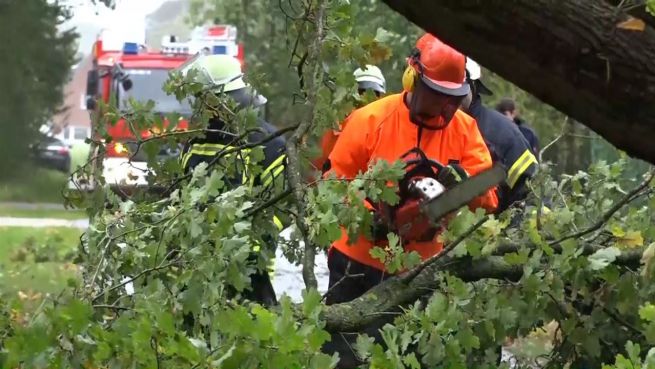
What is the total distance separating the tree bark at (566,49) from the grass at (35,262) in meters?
7.94

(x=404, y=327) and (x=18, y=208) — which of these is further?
(x=18, y=208)

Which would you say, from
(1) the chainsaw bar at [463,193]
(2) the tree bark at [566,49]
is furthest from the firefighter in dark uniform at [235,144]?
(2) the tree bark at [566,49]

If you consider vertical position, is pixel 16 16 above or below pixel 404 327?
below

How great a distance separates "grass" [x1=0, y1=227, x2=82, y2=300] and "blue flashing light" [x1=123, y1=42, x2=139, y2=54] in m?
3.02

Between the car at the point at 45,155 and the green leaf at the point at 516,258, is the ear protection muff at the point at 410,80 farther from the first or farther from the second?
the car at the point at 45,155

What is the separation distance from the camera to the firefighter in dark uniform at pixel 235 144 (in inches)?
165

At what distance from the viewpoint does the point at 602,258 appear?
142 inches

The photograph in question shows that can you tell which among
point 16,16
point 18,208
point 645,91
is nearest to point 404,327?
point 645,91

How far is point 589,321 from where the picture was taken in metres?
3.78

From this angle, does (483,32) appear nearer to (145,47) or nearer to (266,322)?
(266,322)

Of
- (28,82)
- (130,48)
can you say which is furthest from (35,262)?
(28,82)

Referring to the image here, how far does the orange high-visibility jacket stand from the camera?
4.25 m

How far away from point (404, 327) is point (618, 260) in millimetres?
846

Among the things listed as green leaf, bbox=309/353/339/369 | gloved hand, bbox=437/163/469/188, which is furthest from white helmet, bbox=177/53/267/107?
Answer: green leaf, bbox=309/353/339/369
